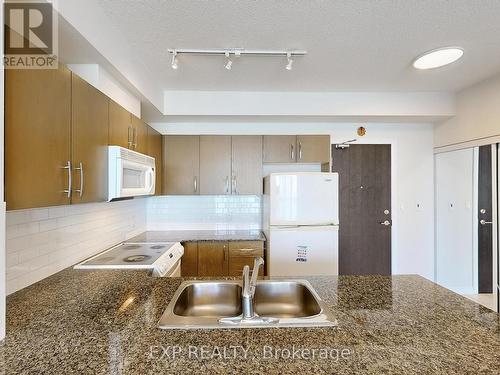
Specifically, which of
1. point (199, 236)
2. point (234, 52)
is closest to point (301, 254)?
point (199, 236)

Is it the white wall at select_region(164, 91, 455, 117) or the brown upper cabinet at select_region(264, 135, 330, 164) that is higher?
the white wall at select_region(164, 91, 455, 117)

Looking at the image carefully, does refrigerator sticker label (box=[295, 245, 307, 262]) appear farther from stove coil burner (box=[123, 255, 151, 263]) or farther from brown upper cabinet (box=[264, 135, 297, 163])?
stove coil burner (box=[123, 255, 151, 263])

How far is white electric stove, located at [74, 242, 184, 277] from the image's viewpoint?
6.19 ft

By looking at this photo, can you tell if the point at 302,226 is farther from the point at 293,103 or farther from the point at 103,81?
the point at 103,81

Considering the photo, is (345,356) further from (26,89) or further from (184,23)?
(184,23)

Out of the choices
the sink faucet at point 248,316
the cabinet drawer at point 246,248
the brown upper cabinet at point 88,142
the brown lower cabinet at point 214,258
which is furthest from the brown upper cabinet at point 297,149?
the sink faucet at point 248,316

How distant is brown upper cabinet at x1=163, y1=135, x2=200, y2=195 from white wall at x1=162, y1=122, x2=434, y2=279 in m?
0.50

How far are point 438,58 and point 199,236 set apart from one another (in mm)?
2781

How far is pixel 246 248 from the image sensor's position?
9.69ft

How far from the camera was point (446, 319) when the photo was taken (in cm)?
110

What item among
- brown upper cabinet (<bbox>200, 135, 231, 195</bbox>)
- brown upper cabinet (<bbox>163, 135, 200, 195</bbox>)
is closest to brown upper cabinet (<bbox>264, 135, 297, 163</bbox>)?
brown upper cabinet (<bbox>200, 135, 231, 195</bbox>)

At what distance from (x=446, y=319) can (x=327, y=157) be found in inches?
91.6

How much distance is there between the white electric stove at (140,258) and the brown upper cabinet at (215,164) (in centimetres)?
86

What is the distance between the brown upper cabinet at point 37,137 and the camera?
3.26 feet
